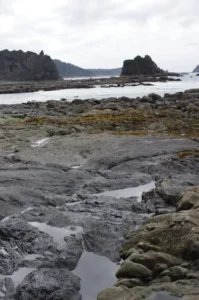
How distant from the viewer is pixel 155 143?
20.4 metres

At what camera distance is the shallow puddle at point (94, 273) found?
333 inches

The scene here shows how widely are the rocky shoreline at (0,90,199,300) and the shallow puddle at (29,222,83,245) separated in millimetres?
30

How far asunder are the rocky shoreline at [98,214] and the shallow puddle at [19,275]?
4cm

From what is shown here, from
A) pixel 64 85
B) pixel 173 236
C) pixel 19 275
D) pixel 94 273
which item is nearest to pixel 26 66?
pixel 64 85

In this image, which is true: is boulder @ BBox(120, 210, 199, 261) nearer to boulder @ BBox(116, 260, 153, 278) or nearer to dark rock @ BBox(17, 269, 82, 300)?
boulder @ BBox(116, 260, 153, 278)

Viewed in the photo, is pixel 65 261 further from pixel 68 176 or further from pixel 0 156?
pixel 0 156

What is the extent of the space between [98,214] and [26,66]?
562 ft

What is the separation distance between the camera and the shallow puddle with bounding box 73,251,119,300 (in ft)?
27.8

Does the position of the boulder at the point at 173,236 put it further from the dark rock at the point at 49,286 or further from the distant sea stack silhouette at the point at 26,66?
the distant sea stack silhouette at the point at 26,66

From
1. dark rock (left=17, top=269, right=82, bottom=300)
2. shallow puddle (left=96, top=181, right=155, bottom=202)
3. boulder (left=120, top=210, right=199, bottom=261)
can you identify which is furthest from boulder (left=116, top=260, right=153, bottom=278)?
shallow puddle (left=96, top=181, right=155, bottom=202)

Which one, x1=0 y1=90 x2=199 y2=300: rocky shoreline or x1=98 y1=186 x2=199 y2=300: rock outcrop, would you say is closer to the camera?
x1=98 y1=186 x2=199 y2=300: rock outcrop

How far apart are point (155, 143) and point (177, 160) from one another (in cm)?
359

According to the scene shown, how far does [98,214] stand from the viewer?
12.1 metres

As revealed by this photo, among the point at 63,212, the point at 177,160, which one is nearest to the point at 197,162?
the point at 177,160
